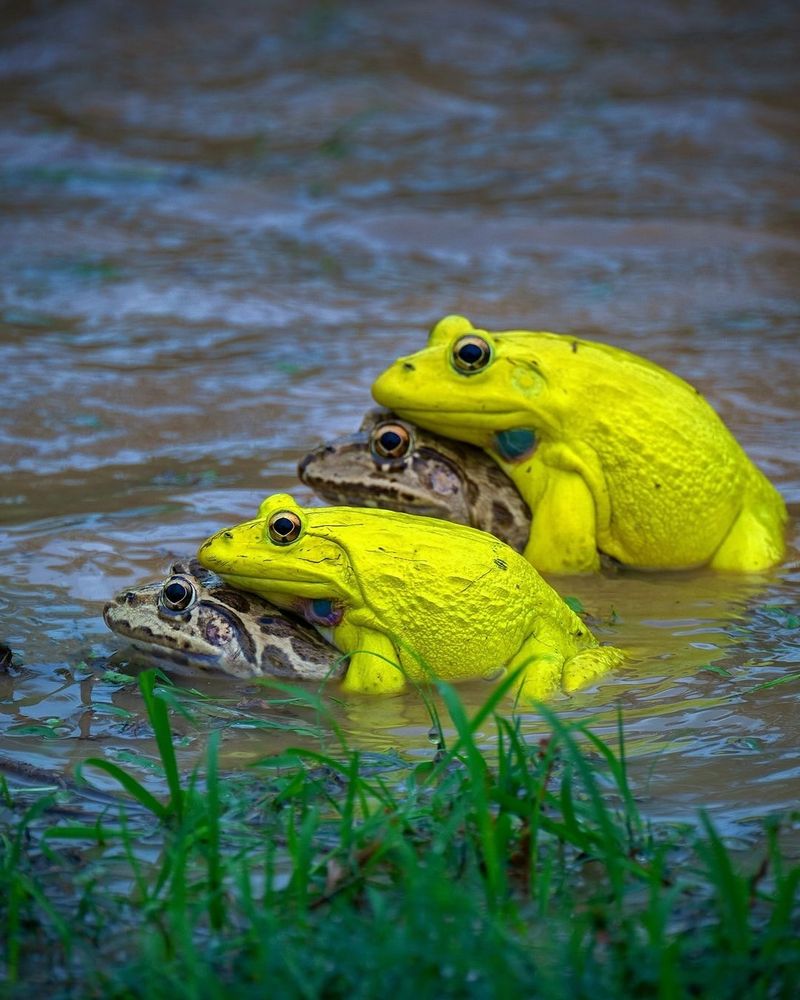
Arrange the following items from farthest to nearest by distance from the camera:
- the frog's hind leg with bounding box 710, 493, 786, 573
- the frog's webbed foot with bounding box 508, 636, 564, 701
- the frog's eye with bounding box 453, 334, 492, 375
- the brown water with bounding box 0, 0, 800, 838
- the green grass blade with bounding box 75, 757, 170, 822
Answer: the frog's hind leg with bounding box 710, 493, 786, 573
the frog's eye with bounding box 453, 334, 492, 375
the brown water with bounding box 0, 0, 800, 838
the frog's webbed foot with bounding box 508, 636, 564, 701
the green grass blade with bounding box 75, 757, 170, 822

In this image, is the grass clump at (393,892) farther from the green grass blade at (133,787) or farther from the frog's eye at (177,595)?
the frog's eye at (177,595)

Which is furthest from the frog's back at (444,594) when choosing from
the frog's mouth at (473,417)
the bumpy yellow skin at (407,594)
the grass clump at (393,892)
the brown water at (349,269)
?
the frog's mouth at (473,417)

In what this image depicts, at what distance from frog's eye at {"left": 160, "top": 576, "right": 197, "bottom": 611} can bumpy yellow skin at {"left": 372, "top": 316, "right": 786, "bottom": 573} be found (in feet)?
3.89

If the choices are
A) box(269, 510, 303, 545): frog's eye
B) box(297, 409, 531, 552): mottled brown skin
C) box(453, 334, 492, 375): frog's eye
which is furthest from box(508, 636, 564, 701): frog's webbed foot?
box(453, 334, 492, 375): frog's eye

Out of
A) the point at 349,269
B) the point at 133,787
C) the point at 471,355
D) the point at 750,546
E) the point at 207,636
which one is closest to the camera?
the point at 133,787

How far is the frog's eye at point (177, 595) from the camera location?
4262mm

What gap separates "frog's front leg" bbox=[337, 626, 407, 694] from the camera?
4.12 metres

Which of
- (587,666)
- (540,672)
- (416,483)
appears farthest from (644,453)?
(540,672)

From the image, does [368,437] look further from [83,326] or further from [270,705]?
[83,326]

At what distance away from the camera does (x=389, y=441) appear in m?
5.03

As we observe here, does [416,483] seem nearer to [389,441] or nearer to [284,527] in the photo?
[389,441]

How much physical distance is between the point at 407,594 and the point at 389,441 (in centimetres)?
104

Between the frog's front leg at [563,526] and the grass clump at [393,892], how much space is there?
1.68 meters

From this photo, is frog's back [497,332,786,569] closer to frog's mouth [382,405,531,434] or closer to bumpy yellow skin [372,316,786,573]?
bumpy yellow skin [372,316,786,573]
